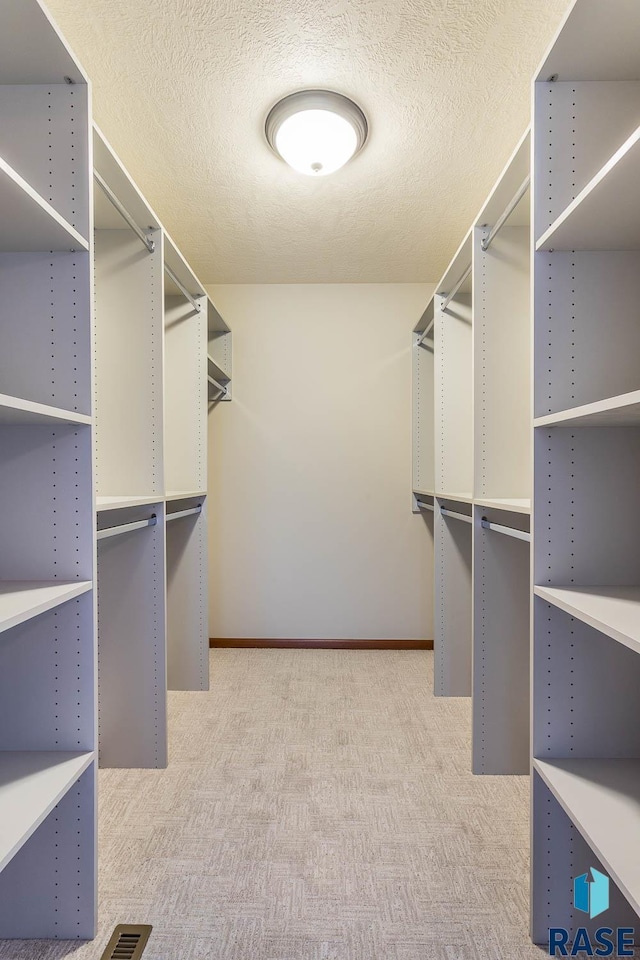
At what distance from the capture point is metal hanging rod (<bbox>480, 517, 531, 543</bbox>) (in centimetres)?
161

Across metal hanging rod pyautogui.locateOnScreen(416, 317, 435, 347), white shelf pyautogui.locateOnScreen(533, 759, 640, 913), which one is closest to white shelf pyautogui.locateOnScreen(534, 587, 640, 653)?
white shelf pyautogui.locateOnScreen(533, 759, 640, 913)

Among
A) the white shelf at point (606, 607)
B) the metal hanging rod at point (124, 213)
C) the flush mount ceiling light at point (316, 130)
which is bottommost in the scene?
the white shelf at point (606, 607)

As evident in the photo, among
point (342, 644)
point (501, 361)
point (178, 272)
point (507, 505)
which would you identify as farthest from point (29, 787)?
point (342, 644)

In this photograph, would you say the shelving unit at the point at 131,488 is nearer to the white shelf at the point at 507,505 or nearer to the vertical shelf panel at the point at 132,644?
the vertical shelf panel at the point at 132,644

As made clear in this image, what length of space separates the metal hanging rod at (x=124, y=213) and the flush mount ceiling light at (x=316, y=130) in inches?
21.6

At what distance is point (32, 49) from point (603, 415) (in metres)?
1.36

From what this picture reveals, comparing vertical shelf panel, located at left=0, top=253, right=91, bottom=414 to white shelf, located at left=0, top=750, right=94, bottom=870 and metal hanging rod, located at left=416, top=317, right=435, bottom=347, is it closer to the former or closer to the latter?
white shelf, located at left=0, top=750, right=94, bottom=870

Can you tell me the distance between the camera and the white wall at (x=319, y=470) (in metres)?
3.57

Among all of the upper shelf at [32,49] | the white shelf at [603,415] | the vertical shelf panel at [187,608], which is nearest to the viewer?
the white shelf at [603,415]

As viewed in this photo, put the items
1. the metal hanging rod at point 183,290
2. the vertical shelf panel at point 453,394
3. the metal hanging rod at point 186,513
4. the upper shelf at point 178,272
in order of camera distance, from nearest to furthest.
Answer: the upper shelf at point 178,272
the metal hanging rod at point 183,290
the metal hanging rod at point 186,513
the vertical shelf panel at point 453,394

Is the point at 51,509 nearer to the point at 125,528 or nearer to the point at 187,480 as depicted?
the point at 125,528

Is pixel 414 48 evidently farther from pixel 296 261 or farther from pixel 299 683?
pixel 299 683

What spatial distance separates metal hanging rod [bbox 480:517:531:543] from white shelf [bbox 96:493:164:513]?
3.66 feet

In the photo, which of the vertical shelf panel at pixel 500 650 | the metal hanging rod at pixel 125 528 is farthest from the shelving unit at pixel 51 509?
the vertical shelf panel at pixel 500 650
